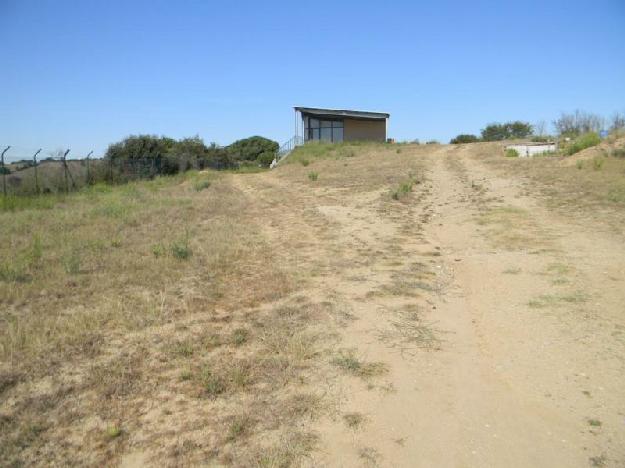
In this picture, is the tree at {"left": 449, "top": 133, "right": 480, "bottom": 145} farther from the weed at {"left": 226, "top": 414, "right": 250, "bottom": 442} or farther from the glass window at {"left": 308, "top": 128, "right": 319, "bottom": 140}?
the weed at {"left": 226, "top": 414, "right": 250, "bottom": 442}

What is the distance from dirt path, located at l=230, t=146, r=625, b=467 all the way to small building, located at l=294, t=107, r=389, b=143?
2842 cm

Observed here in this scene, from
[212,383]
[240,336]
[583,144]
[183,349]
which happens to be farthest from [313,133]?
[212,383]

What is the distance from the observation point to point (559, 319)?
16.7ft

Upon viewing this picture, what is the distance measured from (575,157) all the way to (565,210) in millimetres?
8672

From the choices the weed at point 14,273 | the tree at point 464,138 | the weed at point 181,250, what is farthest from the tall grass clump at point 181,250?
the tree at point 464,138

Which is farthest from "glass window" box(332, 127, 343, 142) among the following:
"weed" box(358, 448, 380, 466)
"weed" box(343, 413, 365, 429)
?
"weed" box(358, 448, 380, 466)

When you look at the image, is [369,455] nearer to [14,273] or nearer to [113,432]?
[113,432]

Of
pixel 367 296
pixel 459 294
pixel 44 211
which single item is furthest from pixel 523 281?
pixel 44 211

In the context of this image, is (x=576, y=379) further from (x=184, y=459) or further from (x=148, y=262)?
(x=148, y=262)

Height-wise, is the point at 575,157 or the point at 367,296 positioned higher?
the point at 575,157

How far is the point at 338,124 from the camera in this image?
1560 inches

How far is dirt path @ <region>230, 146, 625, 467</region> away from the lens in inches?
127

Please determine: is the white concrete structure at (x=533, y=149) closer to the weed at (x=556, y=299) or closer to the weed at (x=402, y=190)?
the weed at (x=402, y=190)

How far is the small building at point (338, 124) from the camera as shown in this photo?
38.0 m
